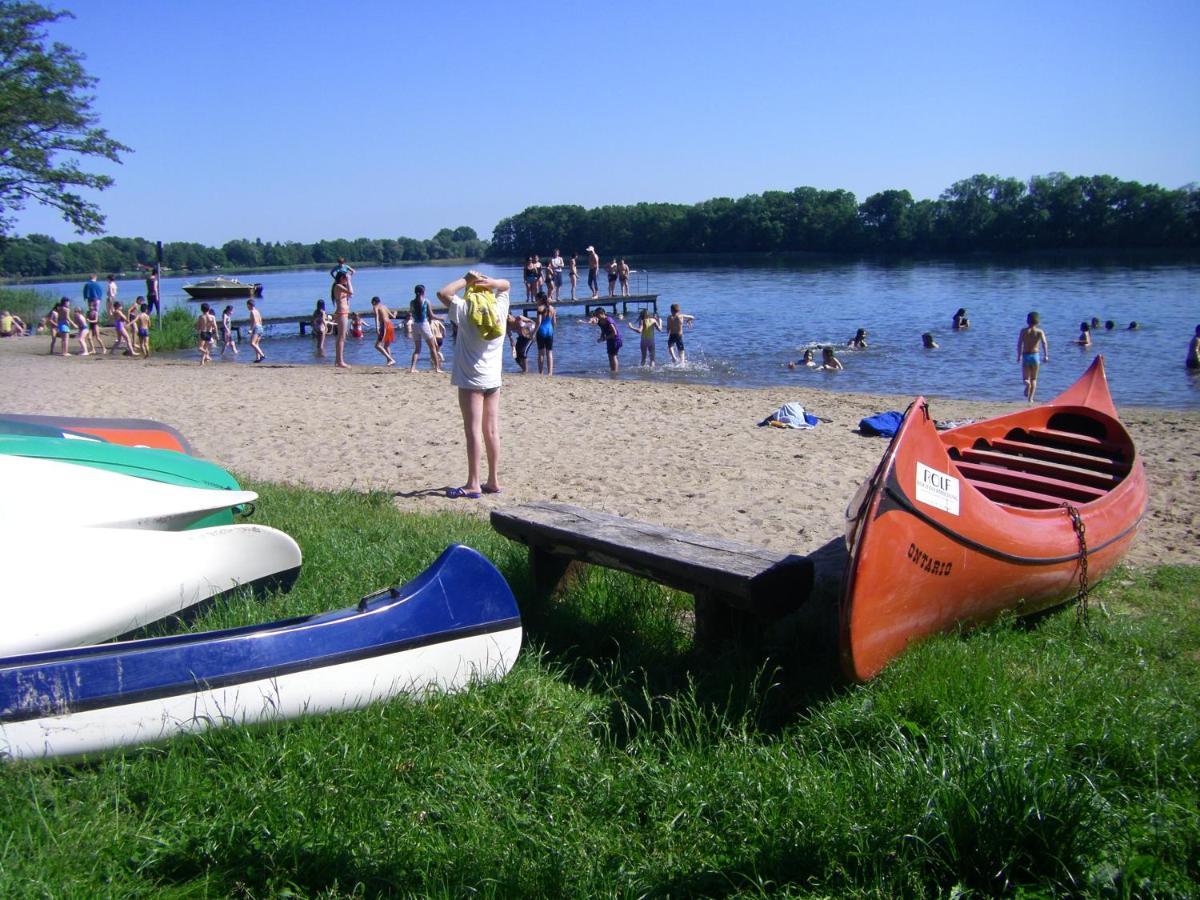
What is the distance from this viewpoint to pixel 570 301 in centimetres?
4078

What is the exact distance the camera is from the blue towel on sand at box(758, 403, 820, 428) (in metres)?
12.3

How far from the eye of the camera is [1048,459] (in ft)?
20.9

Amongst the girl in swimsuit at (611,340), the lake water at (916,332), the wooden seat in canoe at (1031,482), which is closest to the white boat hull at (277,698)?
the wooden seat in canoe at (1031,482)

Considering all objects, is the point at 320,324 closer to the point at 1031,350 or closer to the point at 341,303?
the point at 341,303

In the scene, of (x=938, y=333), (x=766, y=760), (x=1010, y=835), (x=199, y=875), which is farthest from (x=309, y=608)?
(x=938, y=333)

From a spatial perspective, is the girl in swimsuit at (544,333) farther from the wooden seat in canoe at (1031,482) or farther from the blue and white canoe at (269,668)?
the blue and white canoe at (269,668)

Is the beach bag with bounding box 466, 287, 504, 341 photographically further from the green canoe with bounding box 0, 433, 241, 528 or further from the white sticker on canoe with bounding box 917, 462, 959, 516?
the white sticker on canoe with bounding box 917, 462, 959, 516

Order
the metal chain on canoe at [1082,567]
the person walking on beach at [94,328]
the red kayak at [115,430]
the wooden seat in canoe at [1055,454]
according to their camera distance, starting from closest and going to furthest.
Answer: the metal chain on canoe at [1082,567], the wooden seat in canoe at [1055,454], the red kayak at [115,430], the person walking on beach at [94,328]

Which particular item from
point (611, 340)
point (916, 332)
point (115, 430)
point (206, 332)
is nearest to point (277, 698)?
point (115, 430)

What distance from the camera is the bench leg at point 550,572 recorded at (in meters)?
4.95

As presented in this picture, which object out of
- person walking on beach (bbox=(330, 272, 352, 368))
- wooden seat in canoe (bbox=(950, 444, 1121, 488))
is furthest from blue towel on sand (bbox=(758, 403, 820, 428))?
person walking on beach (bbox=(330, 272, 352, 368))

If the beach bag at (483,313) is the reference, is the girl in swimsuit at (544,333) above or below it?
below

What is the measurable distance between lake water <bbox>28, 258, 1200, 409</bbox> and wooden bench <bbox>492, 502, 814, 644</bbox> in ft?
54.0

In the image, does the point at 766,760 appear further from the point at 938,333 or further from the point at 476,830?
the point at 938,333
